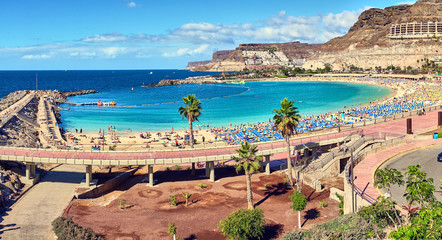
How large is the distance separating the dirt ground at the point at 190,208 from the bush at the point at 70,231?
1107 millimetres

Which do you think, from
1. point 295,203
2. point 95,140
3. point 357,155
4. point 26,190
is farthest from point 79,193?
point 95,140

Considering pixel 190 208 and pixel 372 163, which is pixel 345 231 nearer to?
pixel 190 208

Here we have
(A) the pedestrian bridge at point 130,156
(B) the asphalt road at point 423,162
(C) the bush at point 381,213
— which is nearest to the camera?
(C) the bush at point 381,213

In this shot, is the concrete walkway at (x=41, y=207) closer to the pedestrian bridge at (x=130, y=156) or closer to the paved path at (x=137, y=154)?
the pedestrian bridge at (x=130, y=156)

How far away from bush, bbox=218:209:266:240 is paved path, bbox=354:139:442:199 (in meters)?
8.26

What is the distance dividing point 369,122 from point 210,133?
24586 millimetres

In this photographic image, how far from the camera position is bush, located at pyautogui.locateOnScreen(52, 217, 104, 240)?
24.8 meters

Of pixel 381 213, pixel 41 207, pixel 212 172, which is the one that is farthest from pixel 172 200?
pixel 381 213

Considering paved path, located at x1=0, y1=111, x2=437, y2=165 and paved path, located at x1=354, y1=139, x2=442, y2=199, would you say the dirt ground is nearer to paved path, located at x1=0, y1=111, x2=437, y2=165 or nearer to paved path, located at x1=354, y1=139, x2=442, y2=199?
paved path, located at x1=0, y1=111, x2=437, y2=165

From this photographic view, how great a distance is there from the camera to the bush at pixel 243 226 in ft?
80.8

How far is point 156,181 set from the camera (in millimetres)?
37312

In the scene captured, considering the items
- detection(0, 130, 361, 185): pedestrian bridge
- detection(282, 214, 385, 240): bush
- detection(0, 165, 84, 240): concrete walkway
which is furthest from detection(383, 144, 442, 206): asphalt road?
detection(0, 165, 84, 240): concrete walkway

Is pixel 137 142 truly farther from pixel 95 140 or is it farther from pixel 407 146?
pixel 407 146

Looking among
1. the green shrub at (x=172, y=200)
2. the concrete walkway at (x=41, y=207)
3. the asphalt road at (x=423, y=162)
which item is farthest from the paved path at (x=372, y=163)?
the concrete walkway at (x=41, y=207)
